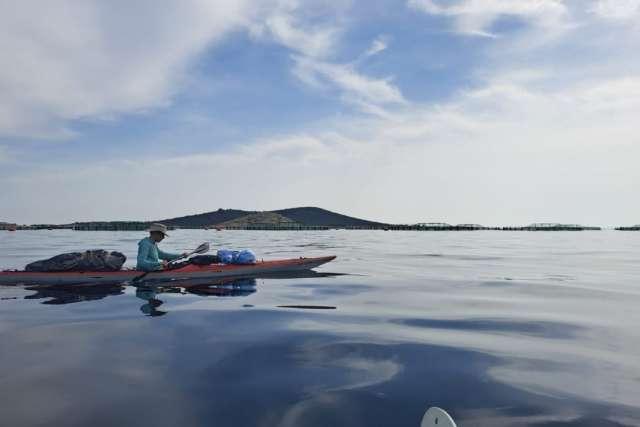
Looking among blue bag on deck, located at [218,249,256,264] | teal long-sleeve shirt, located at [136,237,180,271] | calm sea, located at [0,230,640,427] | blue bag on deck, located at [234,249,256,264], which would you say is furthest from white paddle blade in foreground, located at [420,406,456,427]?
blue bag on deck, located at [234,249,256,264]

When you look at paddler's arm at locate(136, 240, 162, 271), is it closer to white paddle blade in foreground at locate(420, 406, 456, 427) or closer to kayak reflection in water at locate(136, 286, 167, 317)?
kayak reflection in water at locate(136, 286, 167, 317)

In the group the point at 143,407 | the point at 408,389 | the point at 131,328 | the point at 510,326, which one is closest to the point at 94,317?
the point at 131,328

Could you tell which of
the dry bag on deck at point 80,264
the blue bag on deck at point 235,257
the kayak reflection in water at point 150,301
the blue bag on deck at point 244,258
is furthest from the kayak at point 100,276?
the blue bag on deck at point 244,258

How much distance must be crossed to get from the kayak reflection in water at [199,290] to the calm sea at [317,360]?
0.31 metres

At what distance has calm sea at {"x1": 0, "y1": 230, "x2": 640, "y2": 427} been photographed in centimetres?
509

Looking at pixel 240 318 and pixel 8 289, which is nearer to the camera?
pixel 240 318

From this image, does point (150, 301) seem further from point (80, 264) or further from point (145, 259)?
point (80, 264)

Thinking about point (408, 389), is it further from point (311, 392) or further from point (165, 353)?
point (165, 353)

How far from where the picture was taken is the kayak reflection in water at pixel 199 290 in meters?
13.3

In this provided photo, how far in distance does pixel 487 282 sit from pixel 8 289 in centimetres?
1688

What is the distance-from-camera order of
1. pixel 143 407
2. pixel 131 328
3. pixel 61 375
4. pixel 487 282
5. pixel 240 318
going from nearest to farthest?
pixel 143 407
pixel 61 375
pixel 131 328
pixel 240 318
pixel 487 282

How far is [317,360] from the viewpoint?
692cm

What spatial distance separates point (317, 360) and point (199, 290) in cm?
862

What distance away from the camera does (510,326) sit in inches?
368
